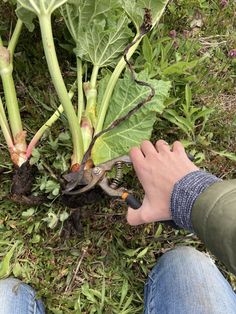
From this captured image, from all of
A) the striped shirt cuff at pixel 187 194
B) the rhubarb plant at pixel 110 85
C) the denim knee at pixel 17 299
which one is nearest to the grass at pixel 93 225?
the denim knee at pixel 17 299

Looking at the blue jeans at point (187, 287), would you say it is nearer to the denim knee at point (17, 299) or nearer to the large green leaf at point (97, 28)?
the denim knee at point (17, 299)

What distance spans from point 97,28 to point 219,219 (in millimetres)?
927

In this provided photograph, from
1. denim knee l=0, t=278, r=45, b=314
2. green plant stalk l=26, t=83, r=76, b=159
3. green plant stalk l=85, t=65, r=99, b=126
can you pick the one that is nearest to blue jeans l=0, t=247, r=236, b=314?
denim knee l=0, t=278, r=45, b=314

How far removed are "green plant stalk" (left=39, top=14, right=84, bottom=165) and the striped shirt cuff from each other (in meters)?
0.46

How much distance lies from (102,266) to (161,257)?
0.26m

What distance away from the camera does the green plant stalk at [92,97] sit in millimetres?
2012

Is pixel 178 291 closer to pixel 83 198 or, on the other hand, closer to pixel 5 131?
pixel 83 198

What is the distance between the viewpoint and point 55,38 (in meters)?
2.24

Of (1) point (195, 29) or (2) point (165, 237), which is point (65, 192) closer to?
(2) point (165, 237)

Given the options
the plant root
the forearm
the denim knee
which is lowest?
the denim knee

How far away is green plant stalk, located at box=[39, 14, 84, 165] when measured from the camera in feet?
5.82

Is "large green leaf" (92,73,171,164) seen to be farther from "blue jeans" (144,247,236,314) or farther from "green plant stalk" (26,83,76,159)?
"blue jeans" (144,247,236,314)

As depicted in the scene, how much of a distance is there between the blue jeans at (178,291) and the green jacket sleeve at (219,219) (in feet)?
Answer: 1.46

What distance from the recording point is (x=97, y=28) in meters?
1.96
